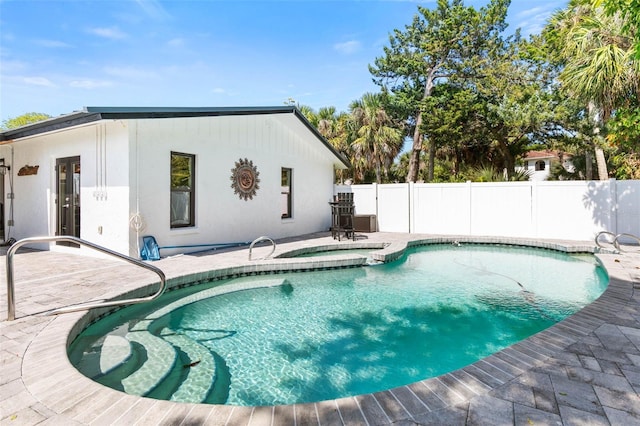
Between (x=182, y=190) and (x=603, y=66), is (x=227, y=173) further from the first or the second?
(x=603, y=66)

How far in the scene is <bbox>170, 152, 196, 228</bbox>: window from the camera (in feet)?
27.7

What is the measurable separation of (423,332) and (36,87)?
18702 mm

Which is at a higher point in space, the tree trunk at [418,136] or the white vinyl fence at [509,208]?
the tree trunk at [418,136]

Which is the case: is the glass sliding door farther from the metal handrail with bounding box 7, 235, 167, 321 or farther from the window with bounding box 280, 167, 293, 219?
the window with bounding box 280, 167, 293, 219

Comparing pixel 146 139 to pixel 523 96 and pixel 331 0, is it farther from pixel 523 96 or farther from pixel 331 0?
pixel 523 96

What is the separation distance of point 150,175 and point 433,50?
19351 mm

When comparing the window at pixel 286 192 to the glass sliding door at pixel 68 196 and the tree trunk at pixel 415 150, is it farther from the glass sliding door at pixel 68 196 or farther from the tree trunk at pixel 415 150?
the tree trunk at pixel 415 150

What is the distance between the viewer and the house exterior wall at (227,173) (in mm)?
7691

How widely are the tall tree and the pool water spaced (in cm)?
1619

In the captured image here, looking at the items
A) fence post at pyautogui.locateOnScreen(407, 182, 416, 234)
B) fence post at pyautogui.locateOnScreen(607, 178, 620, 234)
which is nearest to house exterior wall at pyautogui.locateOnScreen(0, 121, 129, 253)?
fence post at pyautogui.locateOnScreen(407, 182, 416, 234)

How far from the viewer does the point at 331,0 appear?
40.0 feet

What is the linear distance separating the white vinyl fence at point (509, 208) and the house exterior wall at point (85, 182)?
30.5 ft

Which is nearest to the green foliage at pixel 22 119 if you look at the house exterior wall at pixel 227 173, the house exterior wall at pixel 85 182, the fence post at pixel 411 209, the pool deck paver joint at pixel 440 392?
the house exterior wall at pixel 85 182

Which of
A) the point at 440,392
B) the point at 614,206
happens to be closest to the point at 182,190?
the point at 440,392
